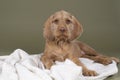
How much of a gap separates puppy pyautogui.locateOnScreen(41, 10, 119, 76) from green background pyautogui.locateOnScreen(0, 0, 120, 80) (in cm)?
69

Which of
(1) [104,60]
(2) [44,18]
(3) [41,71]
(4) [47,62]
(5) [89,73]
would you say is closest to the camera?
(3) [41,71]

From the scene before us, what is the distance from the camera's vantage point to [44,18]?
347 cm

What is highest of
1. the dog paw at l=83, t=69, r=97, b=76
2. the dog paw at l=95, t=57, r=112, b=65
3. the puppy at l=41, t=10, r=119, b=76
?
the puppy at l=41, t=10, r=119, b=76

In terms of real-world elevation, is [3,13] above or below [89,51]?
above

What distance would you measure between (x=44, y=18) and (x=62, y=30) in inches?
42.6

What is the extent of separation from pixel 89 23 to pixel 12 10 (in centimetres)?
76

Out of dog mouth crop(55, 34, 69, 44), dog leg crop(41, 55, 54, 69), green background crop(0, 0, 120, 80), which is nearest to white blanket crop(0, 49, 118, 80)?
dog leg crop(41, 55, 54, 69)

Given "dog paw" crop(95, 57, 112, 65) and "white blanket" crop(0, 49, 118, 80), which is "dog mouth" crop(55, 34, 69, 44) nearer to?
"white blanket" crop(0, 49, 118, 80)

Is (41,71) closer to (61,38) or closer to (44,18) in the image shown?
(61,38)

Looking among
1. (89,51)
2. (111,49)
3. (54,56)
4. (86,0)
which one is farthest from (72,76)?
Answer: (86,0)

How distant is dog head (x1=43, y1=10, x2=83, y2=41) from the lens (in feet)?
8.00

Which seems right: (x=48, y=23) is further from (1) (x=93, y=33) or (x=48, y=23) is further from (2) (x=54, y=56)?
A: (1) (x=93, y=33)

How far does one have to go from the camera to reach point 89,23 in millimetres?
3424

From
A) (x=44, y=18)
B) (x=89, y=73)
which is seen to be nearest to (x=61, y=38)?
(x=89, y=73)
